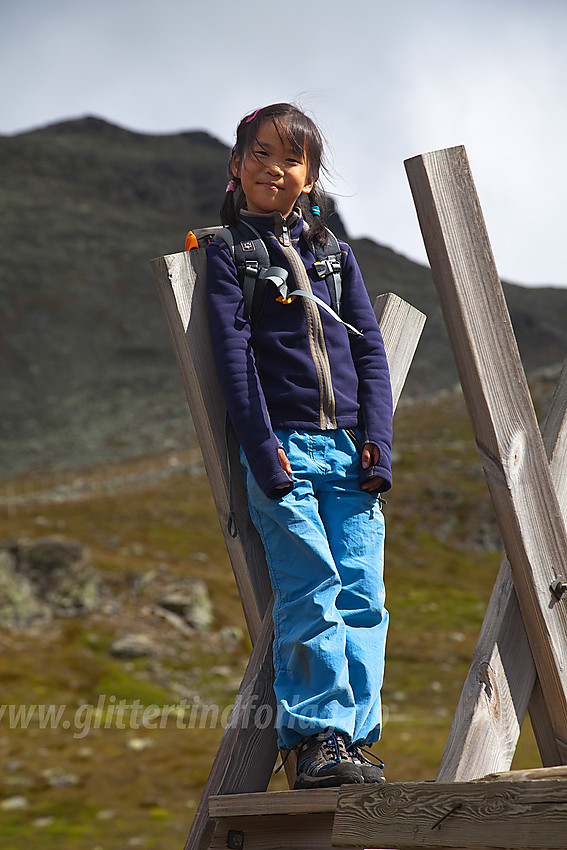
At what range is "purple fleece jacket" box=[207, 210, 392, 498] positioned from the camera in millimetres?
2461

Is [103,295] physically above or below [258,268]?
above

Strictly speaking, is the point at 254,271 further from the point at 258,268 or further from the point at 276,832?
the point at 276,832

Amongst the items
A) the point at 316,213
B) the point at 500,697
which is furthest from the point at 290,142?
the point at 500,697

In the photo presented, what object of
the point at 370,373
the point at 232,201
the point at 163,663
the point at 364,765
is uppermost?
the point at 232,201

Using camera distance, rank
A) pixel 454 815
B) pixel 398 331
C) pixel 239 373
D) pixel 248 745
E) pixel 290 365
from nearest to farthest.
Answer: pixel 454 815 → pixel 248 745 → pixel 239 373 → pixel 290 365 → pixel 398 331

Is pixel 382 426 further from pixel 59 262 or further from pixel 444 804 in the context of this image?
pixel 59 262

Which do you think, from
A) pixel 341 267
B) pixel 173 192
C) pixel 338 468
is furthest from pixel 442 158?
pixel 173 192

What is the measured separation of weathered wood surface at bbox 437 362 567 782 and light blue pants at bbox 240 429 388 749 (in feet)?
1.02

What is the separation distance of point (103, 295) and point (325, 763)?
11131cm

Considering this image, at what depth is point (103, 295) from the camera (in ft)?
358

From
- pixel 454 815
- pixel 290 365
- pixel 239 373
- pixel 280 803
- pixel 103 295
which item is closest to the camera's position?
pixel 454 815

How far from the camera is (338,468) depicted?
2.53m

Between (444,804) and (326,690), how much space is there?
592mm

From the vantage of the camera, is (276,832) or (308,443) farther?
(308,443)
